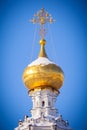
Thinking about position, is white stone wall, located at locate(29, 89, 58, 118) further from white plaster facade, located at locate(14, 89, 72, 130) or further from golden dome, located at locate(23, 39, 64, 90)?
golden dome, located at locate(23, 39, 64, 90)

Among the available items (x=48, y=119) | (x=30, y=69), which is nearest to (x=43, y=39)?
(x=30, y=69)

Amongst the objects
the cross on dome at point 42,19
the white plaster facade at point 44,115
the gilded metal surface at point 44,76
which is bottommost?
the white plaster facade at point 44,115

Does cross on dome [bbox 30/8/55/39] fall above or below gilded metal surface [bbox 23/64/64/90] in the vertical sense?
above

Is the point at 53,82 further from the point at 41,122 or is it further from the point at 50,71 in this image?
the point at 41,122

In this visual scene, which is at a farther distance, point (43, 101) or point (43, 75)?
point (43, 101)

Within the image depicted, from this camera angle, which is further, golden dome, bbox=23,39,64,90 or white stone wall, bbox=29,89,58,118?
golden dome, bbox=23,39,64,90

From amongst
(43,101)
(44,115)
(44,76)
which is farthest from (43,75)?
(44,115)

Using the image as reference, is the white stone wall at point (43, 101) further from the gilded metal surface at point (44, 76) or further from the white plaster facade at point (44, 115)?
the gilded metal surface at point (44, 76)

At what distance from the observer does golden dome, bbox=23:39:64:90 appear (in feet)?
107

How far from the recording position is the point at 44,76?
32.5 metres

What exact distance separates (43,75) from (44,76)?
8 centimetres

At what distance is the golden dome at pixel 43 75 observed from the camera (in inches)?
1281

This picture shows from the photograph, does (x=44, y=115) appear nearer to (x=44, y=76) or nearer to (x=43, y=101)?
(x=43, y=101)

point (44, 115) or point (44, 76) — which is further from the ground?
point (44, 76)
